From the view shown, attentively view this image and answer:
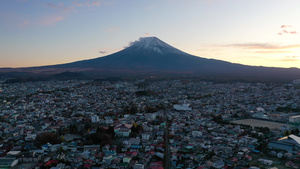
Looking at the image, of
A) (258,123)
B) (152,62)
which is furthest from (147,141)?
(152,62)

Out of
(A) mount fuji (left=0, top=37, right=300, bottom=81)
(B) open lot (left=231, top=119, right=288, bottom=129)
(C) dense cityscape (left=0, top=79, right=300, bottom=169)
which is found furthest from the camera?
(A) mount fuji (left=0, top=37, right=300, bottom=81)

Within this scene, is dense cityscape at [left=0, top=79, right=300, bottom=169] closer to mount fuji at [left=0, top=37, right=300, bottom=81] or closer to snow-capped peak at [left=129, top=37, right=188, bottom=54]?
mount fuji at [left=0, top=37, right=300, bottom=81]

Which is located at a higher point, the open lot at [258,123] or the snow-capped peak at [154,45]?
the snow-capped peak at [154,45]

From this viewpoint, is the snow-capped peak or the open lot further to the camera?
the snow-capped peak

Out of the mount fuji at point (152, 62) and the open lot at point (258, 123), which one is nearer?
the open lot at point (258, 123)

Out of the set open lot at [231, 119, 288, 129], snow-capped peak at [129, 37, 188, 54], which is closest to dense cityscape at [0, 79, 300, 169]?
open lot at [231, 119, 288, 129]

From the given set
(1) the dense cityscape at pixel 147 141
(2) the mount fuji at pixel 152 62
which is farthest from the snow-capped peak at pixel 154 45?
(1) the dense cityscape at pixel 147 141

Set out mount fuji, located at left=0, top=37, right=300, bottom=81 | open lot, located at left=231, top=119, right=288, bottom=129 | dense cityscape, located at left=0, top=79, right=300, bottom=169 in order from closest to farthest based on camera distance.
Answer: dense cityscape, located at left=0, top=79, right=300, bottom=169, open lot, located at left=231, top=119, right=288, bottom=129, mount fuji, located at left=0, top=37, right=300, bottom=81

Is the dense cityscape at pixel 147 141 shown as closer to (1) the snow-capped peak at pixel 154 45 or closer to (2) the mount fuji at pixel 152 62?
(2) the mount fuji at pixel 152 62
